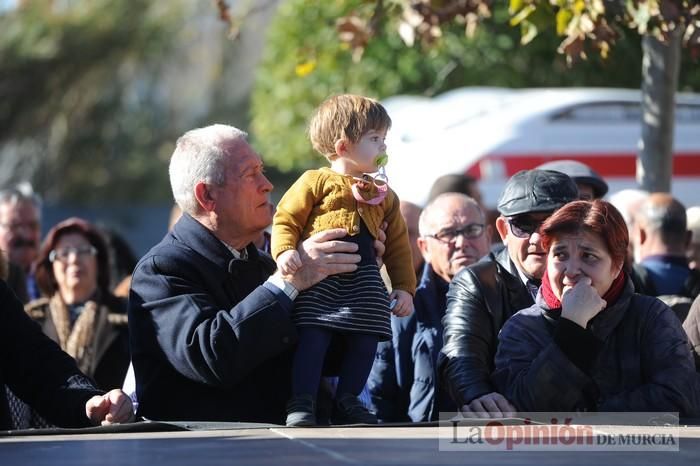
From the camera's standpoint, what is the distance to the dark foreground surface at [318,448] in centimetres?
376

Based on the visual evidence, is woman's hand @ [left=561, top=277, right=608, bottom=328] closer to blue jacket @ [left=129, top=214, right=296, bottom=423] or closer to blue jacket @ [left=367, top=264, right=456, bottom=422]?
blue jacket @ [left=129, top=214, right=296, bottom=423]

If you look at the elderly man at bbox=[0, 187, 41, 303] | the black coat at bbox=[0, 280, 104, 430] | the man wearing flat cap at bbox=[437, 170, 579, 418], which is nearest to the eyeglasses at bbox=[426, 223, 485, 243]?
the man wearing flat cap at bbox=[437, 170, 579, 418]

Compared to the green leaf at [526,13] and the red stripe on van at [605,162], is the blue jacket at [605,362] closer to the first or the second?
the green leaf at [526,13]

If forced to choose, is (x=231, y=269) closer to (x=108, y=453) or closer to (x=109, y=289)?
(x=108, y=453)

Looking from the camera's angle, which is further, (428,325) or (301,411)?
(428,325)

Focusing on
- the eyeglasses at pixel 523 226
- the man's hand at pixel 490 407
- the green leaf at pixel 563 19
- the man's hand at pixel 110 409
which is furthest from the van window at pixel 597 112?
the man's hand at pixel 110 409

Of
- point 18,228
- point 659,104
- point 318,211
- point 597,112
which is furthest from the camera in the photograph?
point 597,112

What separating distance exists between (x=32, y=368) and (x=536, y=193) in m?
2.06

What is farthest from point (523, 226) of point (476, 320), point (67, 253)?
point (67, 253)

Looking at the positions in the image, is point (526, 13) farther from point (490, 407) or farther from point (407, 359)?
point (490, 407)

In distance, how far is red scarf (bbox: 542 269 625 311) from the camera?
4.93 m

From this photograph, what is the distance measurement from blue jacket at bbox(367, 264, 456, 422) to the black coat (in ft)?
5.07

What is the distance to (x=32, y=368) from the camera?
5.20 m

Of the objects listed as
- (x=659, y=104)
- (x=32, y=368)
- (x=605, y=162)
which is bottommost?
(x=32, y=368)
